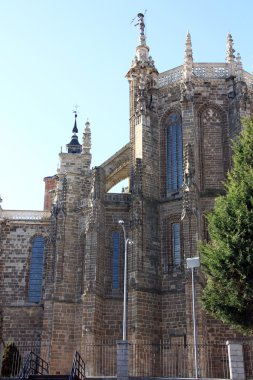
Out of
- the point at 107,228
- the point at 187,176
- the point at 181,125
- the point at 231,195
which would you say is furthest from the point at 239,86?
the point at 231,195

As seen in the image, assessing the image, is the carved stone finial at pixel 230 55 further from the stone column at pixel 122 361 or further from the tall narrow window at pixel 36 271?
the stone column at pixel 122 361

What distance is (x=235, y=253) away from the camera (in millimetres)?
19188

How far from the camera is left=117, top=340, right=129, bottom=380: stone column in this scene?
755 inches

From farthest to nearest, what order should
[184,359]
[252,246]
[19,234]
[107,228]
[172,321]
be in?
1. [19,234]
2. [107,228]
3. [172,321]
4. [184,359]
5. [252,246]

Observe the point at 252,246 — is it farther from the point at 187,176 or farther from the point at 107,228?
the point at 107,228

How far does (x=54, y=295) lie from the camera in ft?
96.1

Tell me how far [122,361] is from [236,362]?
403 cm

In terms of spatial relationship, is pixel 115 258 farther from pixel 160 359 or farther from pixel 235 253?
pixel 235 253

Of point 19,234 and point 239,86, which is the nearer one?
point 239,86

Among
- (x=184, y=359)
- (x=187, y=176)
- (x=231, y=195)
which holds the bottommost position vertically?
(x=184, y=359)

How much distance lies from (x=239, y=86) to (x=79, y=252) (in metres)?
13.5

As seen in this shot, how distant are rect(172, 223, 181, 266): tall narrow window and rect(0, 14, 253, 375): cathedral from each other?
0.06 meters

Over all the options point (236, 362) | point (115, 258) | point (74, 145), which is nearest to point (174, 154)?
point (115, 258)

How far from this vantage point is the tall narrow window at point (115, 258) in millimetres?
29641
